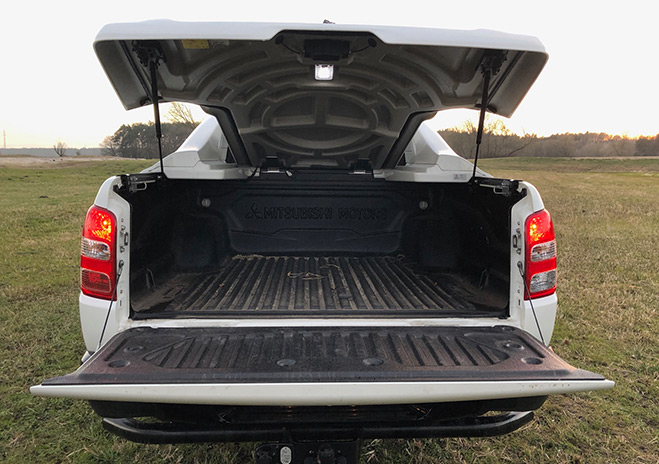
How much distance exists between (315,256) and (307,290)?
91 centimetres

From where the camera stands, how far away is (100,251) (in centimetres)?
221

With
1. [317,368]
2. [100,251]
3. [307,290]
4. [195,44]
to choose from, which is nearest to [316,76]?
[195,44]

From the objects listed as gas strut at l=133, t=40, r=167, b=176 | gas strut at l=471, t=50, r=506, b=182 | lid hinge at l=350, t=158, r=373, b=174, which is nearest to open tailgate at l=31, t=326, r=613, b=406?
gas strut at l=133, t=40, r=167, b=176

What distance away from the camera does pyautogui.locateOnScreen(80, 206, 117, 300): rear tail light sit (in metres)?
2.20

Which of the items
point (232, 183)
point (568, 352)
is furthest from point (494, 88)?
point (568, 352)

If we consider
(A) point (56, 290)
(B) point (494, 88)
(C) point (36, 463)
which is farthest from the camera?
(A) point (56, 290)

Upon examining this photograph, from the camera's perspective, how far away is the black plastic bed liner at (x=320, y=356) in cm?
177

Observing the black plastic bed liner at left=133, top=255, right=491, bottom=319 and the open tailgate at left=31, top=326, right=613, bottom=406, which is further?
the black plastic bed liner at left=133, top=255, right=491, bottom=319

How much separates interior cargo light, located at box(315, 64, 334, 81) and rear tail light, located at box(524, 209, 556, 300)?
1.41 metres

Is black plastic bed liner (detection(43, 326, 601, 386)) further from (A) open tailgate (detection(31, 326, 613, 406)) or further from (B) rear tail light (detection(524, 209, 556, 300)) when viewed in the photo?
(B) rear tail light (detection(524, 209, 556, 300))

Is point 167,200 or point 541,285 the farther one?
point 167,200

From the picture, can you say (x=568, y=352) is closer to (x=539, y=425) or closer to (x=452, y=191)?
(x=539, y=425)

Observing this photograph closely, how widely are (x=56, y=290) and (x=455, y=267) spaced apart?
496 centimetres

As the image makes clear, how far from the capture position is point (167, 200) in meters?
3.21
